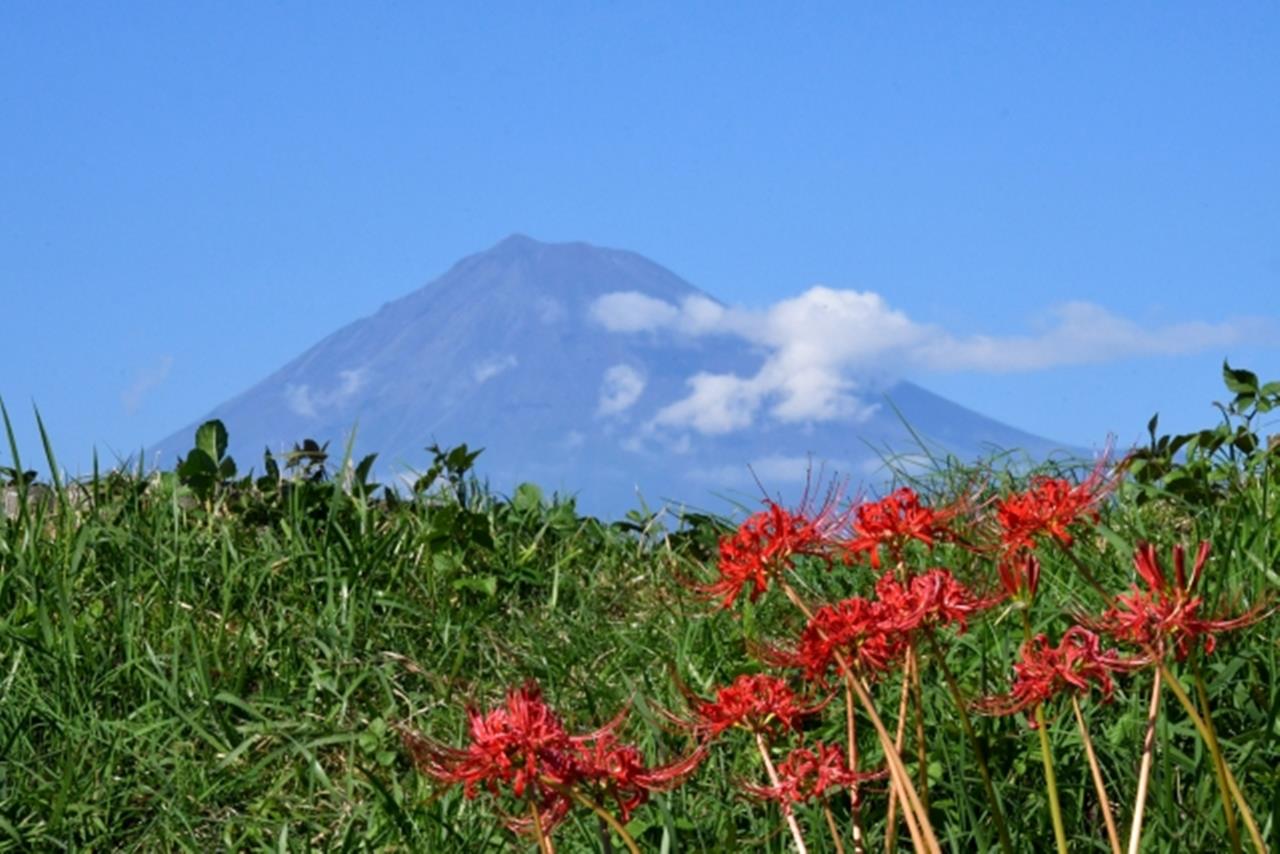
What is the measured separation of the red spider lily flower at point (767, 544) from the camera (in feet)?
8.78

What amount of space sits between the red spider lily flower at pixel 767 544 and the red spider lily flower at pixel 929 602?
168 millimetres

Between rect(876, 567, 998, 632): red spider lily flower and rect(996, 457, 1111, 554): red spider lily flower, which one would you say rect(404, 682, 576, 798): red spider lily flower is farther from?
rect(996, 457, 1111, 554): red spider lily flower

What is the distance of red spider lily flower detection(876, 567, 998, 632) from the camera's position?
2.51 metres

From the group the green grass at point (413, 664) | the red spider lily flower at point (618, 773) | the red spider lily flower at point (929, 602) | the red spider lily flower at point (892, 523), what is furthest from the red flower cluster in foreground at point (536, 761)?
the green grass at point (413, 664)

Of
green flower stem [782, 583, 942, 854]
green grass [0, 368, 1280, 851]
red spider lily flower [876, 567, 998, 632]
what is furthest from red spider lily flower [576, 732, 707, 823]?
green grass [0, 368, 1280, 851]

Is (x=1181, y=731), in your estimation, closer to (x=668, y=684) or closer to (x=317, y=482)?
(x=668, y=684)

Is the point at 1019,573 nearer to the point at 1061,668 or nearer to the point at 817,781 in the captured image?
the point at 1061,668

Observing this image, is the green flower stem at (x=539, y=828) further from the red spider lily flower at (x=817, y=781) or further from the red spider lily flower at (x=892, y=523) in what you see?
the red spider lily flower at (x=892, y=523)

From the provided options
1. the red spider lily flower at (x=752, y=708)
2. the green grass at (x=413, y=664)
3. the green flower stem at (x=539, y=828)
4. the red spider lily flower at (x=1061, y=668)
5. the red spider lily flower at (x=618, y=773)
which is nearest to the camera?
the green flower stem at (x=539, y=828)

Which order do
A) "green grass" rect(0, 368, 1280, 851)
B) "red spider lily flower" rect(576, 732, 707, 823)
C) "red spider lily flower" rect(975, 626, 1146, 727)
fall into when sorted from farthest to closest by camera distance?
"green grass" rect(0, 368, 1280, 851)
"red spider lily flower" rect(975, 626, 1146, 727)
"red spider lily flower" rect(576, 732, 707, 823)

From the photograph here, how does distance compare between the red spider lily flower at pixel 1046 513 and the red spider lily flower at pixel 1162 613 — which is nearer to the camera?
the red spider lily flower at pixel 1162 613

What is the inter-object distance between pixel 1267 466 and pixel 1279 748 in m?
2.11

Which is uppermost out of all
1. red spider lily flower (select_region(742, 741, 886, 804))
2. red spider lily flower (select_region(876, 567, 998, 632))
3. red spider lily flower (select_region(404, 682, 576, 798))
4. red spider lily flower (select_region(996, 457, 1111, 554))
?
red spider lily flower (select_region(996, 457, 1111, 554))

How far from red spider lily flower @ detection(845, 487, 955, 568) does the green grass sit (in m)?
0.99
